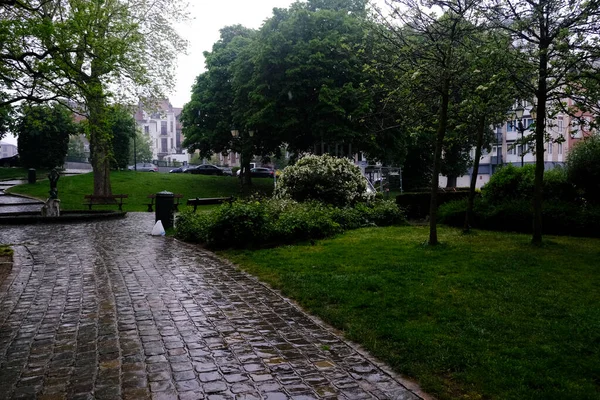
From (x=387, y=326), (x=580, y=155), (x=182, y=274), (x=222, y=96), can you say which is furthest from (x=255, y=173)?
(x=387, y=326)

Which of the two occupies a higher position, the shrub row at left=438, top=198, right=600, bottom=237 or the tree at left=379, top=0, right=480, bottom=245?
the tree at left=379, top=0, right=480, bottom=245

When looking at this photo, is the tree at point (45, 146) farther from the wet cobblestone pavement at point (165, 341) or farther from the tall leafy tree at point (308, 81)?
the wet cobblestone pavement at point (165, 341)

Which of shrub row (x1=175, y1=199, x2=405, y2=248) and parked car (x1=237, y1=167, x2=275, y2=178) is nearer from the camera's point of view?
shrub row (x1=175, y1=199, x2=405, y2=248)

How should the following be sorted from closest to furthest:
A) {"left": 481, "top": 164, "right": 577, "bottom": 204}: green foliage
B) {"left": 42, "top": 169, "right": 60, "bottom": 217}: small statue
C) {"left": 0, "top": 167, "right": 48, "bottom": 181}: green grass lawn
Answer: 1. {"left": 481, "top": 164, "right": 577, "bottom": 204}: green foliage
2. {"left": 42, "top": 169, "right": 60, "bottom": 217}: small statue
3. {"left": 0, "top": 167, "right": 48, "bottom": 181}: green grass lawn

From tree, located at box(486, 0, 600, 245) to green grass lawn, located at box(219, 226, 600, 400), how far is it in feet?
9.37

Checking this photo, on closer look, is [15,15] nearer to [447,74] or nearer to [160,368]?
[447,74]

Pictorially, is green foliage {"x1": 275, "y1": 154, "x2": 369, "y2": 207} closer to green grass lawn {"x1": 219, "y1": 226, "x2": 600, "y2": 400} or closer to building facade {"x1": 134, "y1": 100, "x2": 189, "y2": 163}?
green grass lawn {"x1": 219, "y1": 226, "x2": 600, "y2": 400}

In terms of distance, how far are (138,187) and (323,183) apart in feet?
68.0

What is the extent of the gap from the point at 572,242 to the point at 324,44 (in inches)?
783

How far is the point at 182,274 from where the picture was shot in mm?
8500

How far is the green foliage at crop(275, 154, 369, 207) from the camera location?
684 inches

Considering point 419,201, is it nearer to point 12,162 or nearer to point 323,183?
point 323,183

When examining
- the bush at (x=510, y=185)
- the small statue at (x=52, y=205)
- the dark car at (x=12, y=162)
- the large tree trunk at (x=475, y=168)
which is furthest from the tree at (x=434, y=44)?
the dark car at (x=12, y=162)

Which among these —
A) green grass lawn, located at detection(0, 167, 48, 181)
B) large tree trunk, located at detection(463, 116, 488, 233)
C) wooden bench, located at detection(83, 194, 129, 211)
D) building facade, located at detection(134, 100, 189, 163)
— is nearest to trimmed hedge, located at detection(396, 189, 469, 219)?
large tree trunk, located at detection(463, 116, 488, 233)
